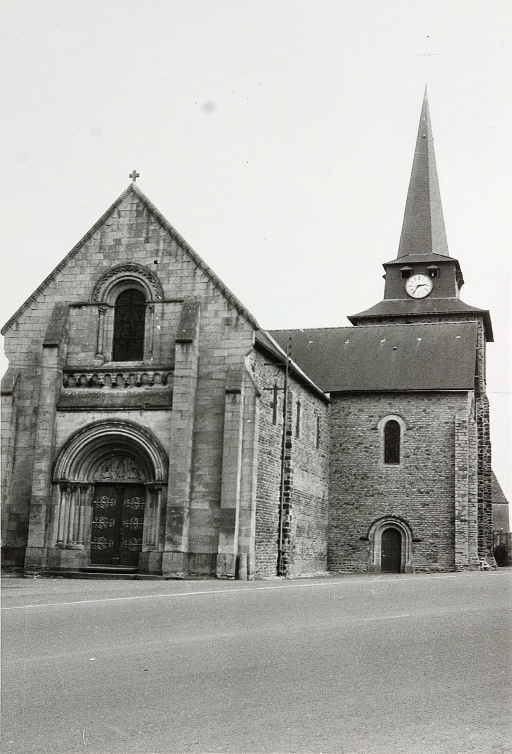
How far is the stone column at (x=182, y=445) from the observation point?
82.8ft

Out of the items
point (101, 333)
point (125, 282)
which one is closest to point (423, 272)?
point (125, 282)

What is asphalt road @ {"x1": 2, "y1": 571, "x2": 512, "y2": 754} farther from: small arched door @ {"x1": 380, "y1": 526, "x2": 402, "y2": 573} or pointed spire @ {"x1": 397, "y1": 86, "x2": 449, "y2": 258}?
pointed spire @ {"x1": 397, "y1": 86, "x2": 449, "y2": 258}

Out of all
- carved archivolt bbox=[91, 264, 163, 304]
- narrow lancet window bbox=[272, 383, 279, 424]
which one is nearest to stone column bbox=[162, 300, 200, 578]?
carved archivolt bbox=[91, 264, 163, 304]

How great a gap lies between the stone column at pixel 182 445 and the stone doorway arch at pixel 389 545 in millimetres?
13471

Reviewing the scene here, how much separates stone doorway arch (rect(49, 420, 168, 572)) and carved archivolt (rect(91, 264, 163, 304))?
12.9 feet

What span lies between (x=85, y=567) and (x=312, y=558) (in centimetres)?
1096

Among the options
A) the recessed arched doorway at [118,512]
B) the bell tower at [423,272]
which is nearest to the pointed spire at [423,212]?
the bell tower at [423,272]

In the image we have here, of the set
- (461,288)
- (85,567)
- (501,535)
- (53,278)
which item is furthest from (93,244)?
(501,535)

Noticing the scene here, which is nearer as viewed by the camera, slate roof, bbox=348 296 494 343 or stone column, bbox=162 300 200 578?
stone column, bbox=162 300 200 578

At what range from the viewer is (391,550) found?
122ft

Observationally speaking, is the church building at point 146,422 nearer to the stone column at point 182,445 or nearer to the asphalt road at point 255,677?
the stone column at point 182,445

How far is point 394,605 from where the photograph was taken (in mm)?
16016

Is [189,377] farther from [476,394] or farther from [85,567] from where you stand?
[476,394]

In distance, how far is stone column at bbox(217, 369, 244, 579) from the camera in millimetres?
25062
